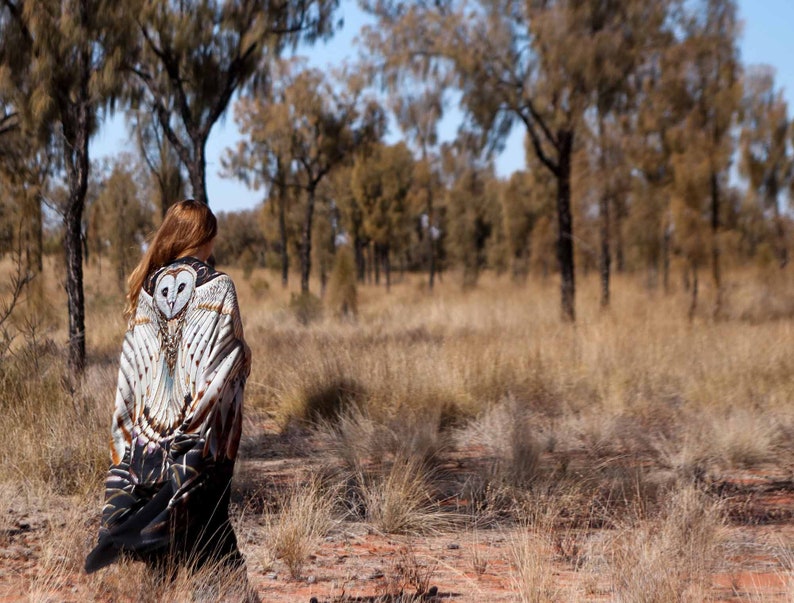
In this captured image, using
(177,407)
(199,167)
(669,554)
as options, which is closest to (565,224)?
(199,167)

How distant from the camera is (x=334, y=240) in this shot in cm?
4400

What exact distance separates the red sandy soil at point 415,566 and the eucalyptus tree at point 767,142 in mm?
15135

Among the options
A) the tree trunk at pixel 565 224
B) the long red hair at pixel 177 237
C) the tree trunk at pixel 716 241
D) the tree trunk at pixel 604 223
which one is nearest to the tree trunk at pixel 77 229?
the long red hair at pixel 177 237

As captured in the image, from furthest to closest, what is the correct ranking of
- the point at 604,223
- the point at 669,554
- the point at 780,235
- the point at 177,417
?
the point at 780,235, the point at 604,223, the point at 669,554, the point at 177,417

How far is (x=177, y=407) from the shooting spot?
2908 mm

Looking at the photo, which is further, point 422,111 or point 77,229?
point 422,111

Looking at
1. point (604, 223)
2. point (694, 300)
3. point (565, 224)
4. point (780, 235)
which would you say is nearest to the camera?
point (565, 224)

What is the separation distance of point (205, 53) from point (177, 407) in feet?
28.5

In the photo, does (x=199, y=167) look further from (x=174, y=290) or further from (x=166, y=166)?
(x=174, y=290)

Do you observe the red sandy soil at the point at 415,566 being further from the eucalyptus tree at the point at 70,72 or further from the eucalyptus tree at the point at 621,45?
the eucalyptus tree at the point at 621,45

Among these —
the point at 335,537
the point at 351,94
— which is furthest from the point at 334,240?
the point at 335,537

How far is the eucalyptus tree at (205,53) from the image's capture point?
399 inches

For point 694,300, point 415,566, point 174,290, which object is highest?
point 174,290

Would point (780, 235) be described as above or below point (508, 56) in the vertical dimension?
below
